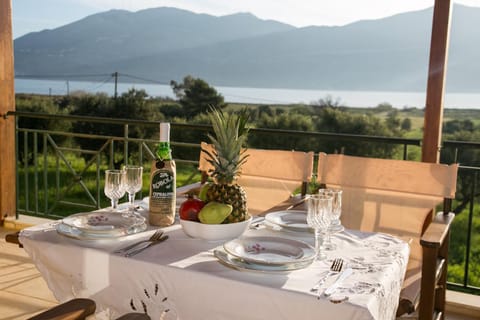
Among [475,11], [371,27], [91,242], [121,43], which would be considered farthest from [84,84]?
[91,242]

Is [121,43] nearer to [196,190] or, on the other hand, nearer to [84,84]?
[84,84]

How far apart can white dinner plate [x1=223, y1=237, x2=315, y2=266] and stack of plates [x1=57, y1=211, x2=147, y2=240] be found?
0.33m

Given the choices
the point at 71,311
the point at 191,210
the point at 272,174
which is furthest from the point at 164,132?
the point at 272,174

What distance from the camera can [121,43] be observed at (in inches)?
527

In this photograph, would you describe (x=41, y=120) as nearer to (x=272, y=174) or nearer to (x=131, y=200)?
(x=272, y=174)

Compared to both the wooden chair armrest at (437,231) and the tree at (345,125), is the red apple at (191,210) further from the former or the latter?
the tree at (345,125)

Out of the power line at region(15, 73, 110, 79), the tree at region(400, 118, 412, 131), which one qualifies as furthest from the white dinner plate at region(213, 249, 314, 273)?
the tree at region(400, 118, 412, 131)

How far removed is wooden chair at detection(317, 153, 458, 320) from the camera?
2184mm

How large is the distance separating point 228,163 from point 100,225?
1.44 ft

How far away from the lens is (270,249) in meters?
1.48

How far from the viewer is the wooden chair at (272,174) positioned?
2490 millimetres

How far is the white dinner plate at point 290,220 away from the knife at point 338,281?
0.35 meters

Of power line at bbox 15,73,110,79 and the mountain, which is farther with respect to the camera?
power line at bbox 15,73,110,79

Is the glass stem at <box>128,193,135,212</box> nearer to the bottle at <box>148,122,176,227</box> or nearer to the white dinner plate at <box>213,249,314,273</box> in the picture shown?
the bottle at <box>148,122,176,227</box>
